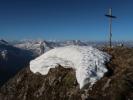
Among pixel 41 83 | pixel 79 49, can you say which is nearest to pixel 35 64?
pixel 41 83

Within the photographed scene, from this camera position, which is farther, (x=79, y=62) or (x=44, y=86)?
(x=44, y=86)

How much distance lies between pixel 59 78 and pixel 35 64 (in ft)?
13.3

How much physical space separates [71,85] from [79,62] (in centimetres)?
229

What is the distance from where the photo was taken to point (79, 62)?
2305 cm

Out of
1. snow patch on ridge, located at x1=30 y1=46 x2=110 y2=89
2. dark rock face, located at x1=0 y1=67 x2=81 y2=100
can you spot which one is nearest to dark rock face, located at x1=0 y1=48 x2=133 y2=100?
dark rock face, located at x1=0 y1=67 x2=81 y2=100

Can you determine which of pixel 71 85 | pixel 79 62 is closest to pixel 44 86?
pixel 71 85

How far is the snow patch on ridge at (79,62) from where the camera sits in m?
21.2

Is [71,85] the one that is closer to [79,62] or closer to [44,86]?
[79,62]

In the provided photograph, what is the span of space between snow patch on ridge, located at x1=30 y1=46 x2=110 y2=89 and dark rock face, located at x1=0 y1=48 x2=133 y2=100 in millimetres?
526

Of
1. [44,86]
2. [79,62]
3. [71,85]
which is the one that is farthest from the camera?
[44,86]

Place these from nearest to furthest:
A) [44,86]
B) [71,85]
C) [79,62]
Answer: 1. [71,85]
2. [79,62]
3. [44,86]

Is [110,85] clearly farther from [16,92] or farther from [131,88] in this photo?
[16,92]

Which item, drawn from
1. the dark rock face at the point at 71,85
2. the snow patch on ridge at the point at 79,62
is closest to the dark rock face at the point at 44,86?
the dark rock face at the point at 71,85

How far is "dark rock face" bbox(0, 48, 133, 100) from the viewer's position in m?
19.5
